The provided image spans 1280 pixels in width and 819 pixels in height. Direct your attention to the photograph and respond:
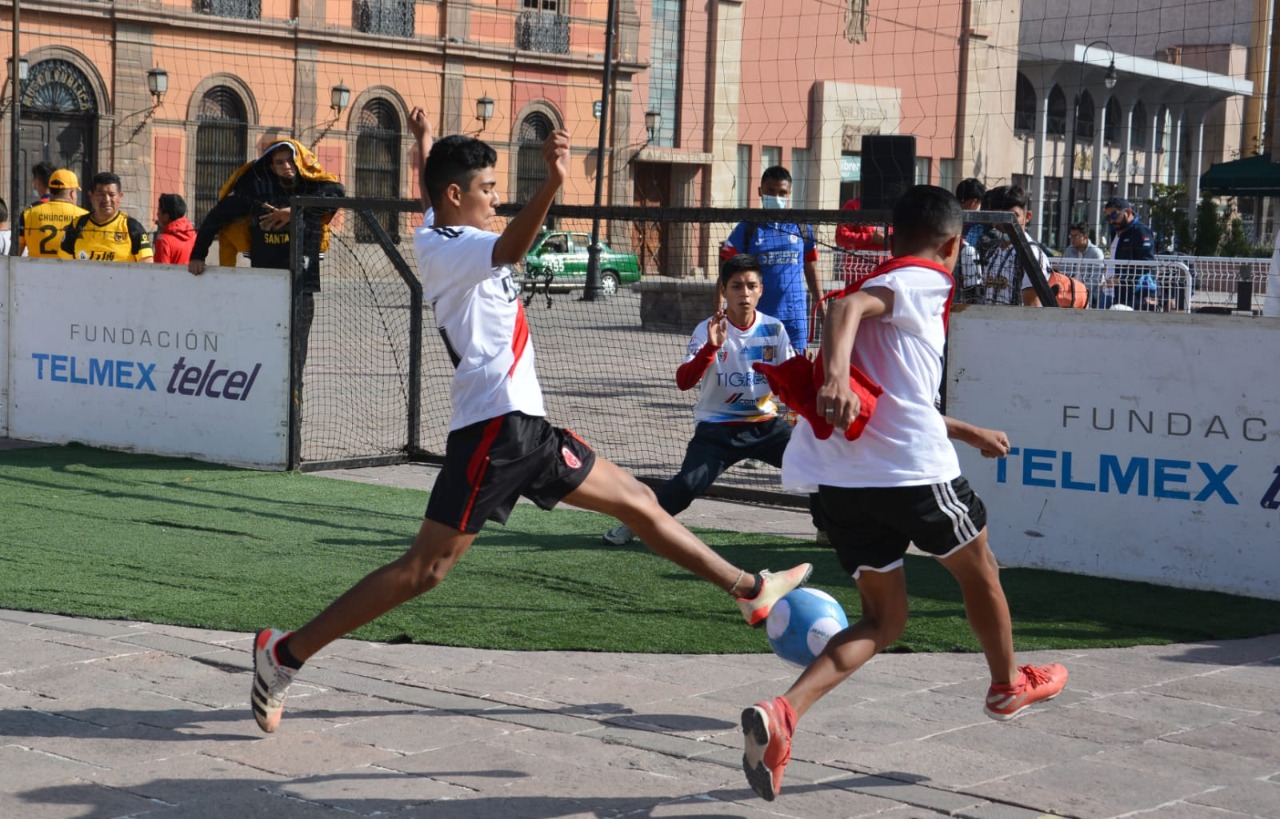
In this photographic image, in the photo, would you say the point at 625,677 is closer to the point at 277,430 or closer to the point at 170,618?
the point at 170,618

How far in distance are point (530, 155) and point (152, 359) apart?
30.5 meters

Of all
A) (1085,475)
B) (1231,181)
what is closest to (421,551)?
(1085,475)

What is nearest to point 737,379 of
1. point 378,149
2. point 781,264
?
point 781,264

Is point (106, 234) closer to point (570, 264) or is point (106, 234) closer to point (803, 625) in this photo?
point (803, 625)

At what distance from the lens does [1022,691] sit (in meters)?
4.83

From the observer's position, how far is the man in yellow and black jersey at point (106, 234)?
40.7ft

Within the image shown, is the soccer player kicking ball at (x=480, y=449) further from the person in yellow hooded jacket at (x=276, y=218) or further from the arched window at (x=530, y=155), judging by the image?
the arched window at (x=530, y=155)

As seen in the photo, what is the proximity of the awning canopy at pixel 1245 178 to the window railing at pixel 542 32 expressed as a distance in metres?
23.6

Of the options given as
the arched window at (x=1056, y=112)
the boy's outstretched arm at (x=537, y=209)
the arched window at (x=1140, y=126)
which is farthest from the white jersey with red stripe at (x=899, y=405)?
→ the arched window at (x=1140, y=126)

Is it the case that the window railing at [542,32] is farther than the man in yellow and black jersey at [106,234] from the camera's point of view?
Yes

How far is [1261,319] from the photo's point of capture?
725 cm

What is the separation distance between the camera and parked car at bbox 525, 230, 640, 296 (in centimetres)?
2073

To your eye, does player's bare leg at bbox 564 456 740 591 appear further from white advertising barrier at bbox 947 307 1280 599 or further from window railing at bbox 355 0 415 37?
window railing at bbox 355 0 415 37

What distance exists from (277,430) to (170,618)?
435 cm
